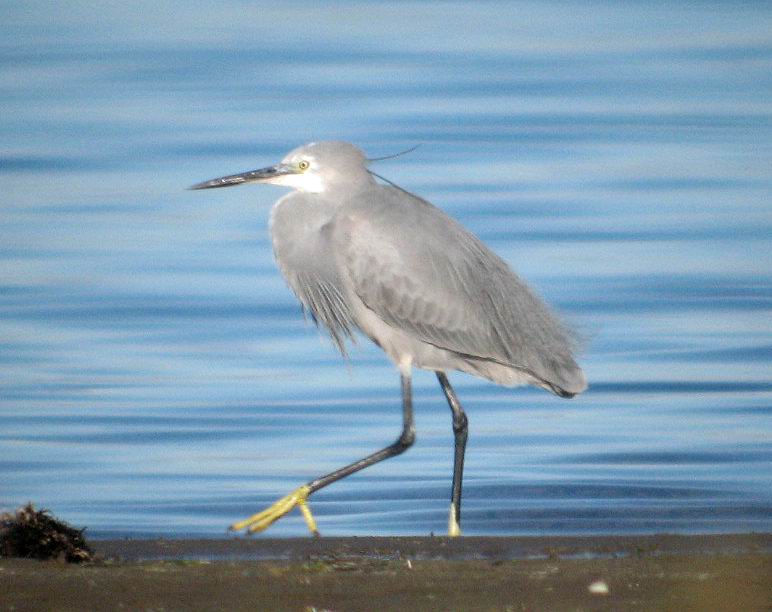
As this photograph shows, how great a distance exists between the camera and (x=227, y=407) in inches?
388

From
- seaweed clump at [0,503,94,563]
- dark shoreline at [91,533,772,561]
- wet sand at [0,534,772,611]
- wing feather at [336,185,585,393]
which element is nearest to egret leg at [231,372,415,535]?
wing feather at [336,185,585,393]

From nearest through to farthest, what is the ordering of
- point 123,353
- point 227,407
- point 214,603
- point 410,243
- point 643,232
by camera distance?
1. point 214,603
2. point 410,243
3. point 227,407
4. point 123,353
5. point 643,232

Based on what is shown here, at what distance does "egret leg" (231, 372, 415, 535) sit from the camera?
6.38m

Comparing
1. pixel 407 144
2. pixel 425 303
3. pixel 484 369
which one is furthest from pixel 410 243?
pixel 407 144

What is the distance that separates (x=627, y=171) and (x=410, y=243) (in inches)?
381

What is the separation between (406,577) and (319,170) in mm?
2500

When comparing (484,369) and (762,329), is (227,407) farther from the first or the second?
(762,329)

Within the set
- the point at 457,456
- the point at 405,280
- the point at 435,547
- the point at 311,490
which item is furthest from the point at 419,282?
the point at 435,547

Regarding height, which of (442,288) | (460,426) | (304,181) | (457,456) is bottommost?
(457,456)

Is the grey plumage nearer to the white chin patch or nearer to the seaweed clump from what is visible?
the white chin patch

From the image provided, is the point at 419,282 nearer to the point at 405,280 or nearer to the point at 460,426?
the point at 405,280

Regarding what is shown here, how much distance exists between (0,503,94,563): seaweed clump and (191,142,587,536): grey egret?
5.88 feet

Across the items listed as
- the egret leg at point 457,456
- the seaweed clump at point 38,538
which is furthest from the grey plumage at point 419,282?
the seaweed clump at point 38,538

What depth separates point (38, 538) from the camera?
5.09 m
